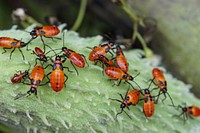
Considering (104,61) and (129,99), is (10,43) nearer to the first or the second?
(104,61)

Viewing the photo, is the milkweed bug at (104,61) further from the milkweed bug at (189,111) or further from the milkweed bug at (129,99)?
the milkweed bug at (189,111)

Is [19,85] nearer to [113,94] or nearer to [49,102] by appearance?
[49,102]

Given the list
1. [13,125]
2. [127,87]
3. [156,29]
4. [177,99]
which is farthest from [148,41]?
[13,125]

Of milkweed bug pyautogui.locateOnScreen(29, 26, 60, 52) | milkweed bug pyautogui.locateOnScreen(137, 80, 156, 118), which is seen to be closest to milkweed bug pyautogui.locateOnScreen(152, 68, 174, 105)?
milkweed bug pyautogui.locateOnScreen(137, 80, 156, 118)

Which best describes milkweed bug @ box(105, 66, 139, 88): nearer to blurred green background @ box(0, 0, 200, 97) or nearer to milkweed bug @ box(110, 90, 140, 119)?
milkweed bug @ box(110, 90, 140, 119)

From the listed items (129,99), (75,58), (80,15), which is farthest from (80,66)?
(80,15)

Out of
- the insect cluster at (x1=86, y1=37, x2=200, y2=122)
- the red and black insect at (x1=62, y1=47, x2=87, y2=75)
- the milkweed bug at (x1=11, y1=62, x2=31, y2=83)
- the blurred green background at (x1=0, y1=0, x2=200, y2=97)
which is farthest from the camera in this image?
the blurred green background at (x1=0, y1=0, x2=200, y2=97)

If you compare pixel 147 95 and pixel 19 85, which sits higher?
pixel 147 95

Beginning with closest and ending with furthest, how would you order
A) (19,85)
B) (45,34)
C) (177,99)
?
1. (19,85)
2. (45,34)
3. (177,99)
